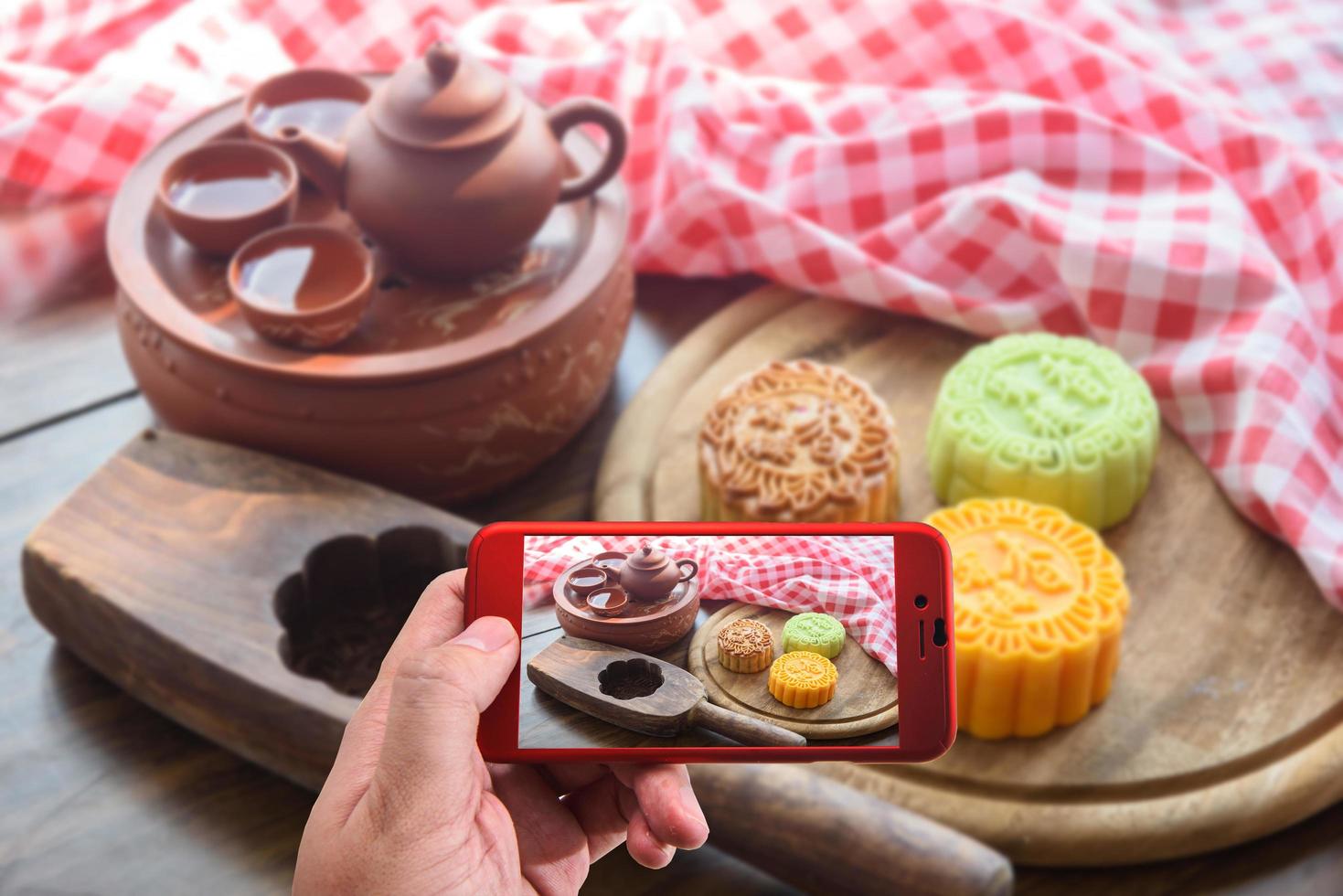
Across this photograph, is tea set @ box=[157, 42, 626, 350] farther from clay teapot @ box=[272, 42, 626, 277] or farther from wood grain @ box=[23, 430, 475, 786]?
wood grain @ box=[23, 430, 475, 786]

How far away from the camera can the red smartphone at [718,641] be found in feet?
3.36

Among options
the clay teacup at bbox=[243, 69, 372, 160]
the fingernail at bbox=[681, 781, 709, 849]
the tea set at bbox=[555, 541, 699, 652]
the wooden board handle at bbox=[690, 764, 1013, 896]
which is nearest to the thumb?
the tea set at bbox=[555, 541, 699, 652]

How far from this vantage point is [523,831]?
1180 millimetres

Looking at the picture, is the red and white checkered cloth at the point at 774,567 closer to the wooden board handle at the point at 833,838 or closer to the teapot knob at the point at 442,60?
the wooden board handle at the point at 833,838

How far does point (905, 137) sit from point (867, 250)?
0.57 feet

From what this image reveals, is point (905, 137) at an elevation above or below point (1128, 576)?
above

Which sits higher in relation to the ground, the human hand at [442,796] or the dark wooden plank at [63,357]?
the human hand at [442,796]

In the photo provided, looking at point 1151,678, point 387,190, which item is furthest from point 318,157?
point 1151,678

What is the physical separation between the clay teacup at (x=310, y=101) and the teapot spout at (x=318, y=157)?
15 cm

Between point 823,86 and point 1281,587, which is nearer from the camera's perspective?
point 1281,587

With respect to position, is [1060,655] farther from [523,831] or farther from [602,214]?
[602,214]

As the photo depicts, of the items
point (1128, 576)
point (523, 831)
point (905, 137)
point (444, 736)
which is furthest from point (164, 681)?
point (905, 137)

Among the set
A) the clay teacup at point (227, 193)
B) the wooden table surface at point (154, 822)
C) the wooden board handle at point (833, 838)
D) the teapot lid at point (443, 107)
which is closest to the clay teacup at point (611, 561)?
the wooden board handle at point (833, 838)

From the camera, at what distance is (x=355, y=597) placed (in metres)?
1.61
